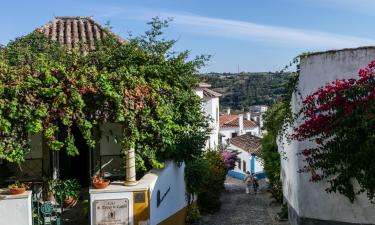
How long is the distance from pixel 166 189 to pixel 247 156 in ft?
119

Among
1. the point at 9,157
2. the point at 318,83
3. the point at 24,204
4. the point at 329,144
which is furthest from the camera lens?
the point at 318,83

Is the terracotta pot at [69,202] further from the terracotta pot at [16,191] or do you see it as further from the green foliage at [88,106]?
the terracotta pot at [16,191]

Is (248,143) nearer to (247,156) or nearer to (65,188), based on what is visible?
(247,156)

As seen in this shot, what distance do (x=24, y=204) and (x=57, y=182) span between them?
8.36ft

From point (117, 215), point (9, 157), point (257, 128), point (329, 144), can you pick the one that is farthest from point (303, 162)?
point (257, 128)

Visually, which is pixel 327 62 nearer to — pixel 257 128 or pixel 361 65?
pixel 361 65

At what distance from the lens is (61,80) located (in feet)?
34.1

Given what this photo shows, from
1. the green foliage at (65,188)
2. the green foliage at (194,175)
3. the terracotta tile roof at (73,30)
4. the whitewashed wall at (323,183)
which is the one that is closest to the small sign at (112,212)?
the green foliage at (65,188)

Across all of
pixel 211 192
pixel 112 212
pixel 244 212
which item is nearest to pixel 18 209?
pixel 112 212

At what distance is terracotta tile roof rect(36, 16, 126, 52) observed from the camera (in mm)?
16778

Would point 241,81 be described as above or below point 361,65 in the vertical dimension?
above

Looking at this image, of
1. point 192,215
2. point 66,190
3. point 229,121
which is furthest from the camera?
point 229,121

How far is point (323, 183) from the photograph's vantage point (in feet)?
37.9

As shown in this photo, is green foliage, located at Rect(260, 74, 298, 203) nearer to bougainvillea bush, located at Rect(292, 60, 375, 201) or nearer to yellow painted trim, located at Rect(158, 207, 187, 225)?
bougainvillea bush, located at Rect(292, 60, 375, 201)
